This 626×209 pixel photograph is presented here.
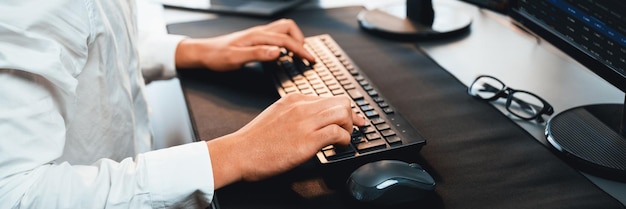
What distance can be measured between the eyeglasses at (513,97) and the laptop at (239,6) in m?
0.52

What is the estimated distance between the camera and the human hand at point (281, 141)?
2.61ft

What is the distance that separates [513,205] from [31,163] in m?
0.52

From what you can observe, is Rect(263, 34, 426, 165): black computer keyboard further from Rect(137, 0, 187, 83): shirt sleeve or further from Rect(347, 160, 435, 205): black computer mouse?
Rect(137, 0, 187, 83): shirt sleeve

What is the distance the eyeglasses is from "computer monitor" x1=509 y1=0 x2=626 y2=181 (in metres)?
0.03

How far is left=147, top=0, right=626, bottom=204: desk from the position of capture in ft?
3.34

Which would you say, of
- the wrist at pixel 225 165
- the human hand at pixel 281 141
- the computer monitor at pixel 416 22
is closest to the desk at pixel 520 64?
the computer monitor at pixel 416 22

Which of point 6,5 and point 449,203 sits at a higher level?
point 6,5

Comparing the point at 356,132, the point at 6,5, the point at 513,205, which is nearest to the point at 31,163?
the point at 6,5

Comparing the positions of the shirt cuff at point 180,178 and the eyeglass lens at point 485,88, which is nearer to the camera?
the shirt cuff at point 180,178

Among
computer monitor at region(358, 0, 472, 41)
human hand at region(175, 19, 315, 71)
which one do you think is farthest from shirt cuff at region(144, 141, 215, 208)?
computer monitor at region(358, 0, 472, 41)

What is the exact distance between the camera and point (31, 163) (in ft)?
2.36

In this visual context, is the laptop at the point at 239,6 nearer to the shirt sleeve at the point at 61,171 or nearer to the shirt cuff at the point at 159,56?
the shirt cuff at the point at 159,56

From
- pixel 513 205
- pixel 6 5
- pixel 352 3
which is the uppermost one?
pixel 6 5

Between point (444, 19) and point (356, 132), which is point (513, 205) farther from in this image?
point (444, 19)
